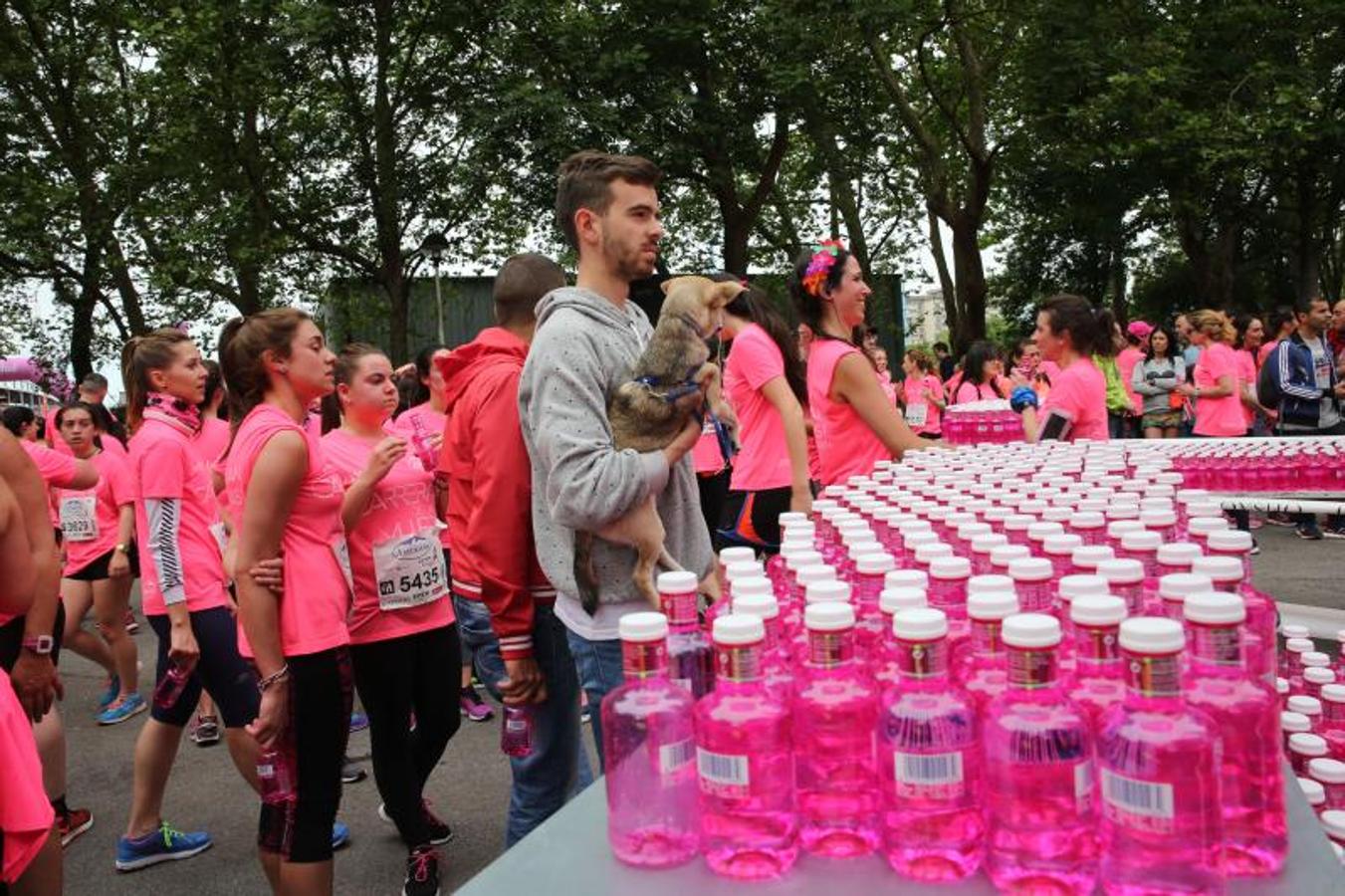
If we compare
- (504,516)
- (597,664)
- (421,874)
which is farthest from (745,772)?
(421,874)

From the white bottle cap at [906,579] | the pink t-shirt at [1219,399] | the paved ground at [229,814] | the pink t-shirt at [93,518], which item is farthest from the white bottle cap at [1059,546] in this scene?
the pink t-shirt at [1219,399]

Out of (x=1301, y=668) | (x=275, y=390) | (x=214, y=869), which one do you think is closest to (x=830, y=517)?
(x=1301, y=668)

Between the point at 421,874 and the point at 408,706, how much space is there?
595 mm

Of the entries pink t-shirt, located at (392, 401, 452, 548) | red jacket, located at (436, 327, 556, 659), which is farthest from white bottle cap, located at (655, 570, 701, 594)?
pink t-shirt, located at (392, 401, 452, 548)

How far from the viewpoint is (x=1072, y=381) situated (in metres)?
4.89

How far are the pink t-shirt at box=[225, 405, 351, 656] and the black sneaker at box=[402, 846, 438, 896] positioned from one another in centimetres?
100

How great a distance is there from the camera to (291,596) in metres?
2.84

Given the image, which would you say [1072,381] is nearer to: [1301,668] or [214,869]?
[1301,668]

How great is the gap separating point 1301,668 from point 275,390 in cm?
308

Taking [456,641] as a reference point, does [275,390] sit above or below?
above

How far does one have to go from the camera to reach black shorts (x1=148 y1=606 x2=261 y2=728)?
12.4 feet

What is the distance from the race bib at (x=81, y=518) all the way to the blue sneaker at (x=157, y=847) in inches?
99.6

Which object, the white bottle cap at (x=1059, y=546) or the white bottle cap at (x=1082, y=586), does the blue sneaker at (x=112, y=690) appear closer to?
the white bottle cap at (x=1059, y=546)

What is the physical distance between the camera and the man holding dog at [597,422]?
222cm
